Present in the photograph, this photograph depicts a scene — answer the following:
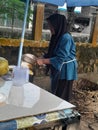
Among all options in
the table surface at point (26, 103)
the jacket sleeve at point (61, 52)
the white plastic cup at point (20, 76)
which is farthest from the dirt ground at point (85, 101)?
the table surface at point (26, 103)

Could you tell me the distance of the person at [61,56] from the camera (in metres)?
3.82

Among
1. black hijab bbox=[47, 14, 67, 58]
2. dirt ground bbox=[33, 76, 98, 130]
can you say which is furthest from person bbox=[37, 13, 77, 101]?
dirt ground bbox=[33, 76, 98, 130]

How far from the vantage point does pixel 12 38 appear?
569 cm

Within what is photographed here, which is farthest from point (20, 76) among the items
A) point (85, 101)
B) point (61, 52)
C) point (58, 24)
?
point (85, 101)

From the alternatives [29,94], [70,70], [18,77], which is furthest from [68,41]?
[29,94]

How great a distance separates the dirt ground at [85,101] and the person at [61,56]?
0.93 metres

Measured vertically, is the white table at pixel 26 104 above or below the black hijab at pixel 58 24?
below

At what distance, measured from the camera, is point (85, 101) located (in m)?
5.71

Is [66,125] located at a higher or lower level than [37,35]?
lower

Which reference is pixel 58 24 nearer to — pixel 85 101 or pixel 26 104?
pixel 26 104

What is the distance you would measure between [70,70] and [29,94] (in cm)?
193

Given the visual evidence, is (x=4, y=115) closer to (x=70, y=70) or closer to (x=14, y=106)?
(x=14, y=106)

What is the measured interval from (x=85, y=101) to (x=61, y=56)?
2.15m

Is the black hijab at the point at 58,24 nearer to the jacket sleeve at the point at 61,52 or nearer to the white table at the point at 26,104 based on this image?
the jacket sleeve at the point at 61,52
